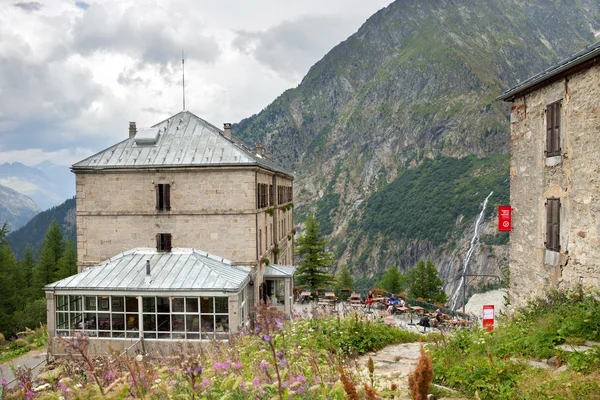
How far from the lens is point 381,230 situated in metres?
162

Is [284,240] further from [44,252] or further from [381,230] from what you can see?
[381,230]

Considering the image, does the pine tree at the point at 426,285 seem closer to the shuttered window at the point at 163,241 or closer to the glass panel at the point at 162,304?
the shuttered window at the point at 163,241

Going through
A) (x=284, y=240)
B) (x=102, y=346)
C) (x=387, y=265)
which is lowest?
(x=387, y=265)

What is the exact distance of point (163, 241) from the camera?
2280 centimetres

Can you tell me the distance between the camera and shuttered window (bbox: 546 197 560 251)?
12.5 m

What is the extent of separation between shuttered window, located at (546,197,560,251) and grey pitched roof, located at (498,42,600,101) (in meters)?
3.65

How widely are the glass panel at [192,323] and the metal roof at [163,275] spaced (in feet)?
5.36

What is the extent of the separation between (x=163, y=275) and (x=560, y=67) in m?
17.1

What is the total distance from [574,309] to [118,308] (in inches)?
729

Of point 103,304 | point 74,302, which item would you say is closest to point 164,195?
point 103,304

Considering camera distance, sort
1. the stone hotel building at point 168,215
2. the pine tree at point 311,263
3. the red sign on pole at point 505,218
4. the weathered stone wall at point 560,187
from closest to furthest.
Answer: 1. the weathered stone wall at point 560,187
2. the red sign on pole at point 505,218
3. the stone hotel building at point 168,215
4. the pine tree at point 311,263

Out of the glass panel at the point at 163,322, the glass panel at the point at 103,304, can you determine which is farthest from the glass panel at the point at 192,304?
the glass panel at the point at 103,304

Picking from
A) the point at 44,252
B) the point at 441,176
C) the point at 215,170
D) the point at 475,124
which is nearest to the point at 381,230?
the point at 441,176

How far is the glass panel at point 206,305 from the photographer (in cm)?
1922
